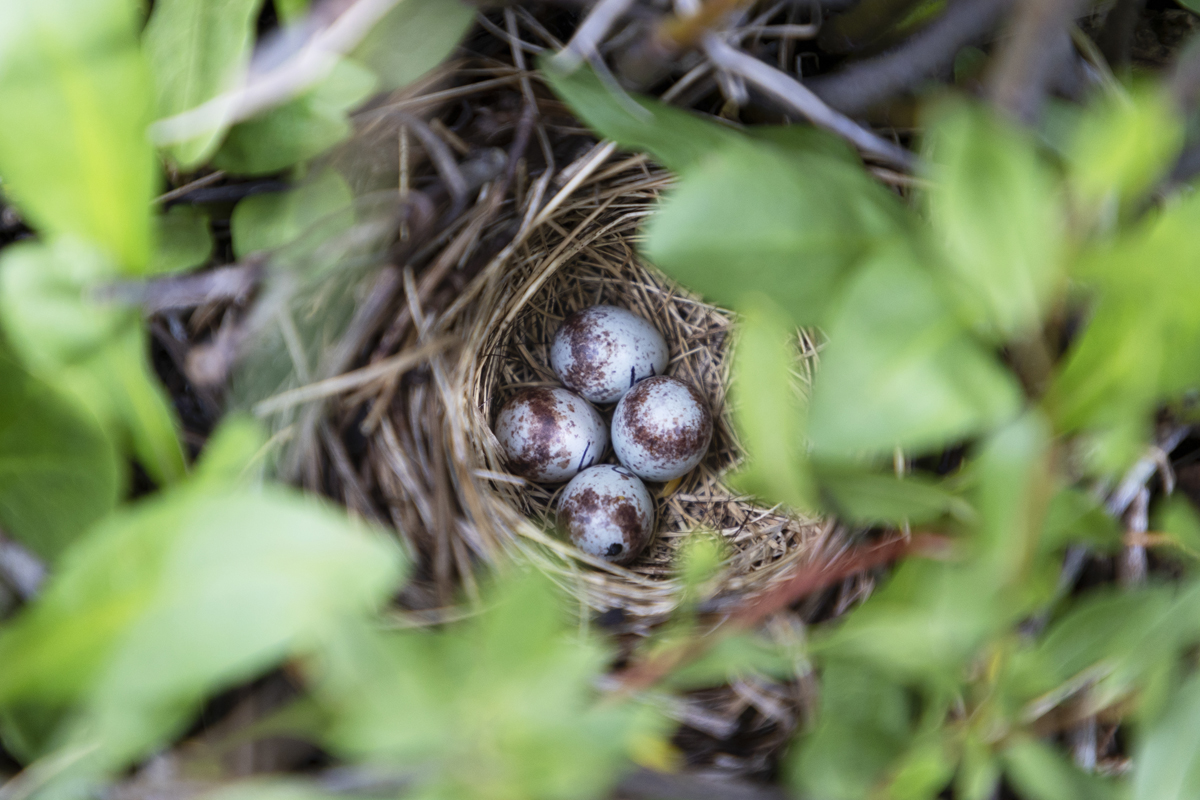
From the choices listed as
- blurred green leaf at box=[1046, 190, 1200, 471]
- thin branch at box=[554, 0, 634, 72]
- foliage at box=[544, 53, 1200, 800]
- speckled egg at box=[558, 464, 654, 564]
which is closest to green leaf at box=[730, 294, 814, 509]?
foliage at box=[544, 53, 1200, 800]

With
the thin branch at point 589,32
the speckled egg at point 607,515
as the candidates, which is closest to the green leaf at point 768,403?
the thin branch at point 589,32

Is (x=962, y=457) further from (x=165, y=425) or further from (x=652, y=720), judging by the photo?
(x=165, y=425)

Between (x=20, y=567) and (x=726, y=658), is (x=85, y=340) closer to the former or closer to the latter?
(x=20, y=567)

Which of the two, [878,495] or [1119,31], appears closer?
[878,495]

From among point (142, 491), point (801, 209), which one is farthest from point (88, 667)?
point (801, 209)

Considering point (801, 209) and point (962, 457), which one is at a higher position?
point (801, 209)

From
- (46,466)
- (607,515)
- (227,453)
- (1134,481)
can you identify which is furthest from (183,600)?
(607,515)
